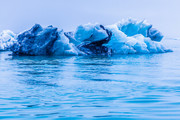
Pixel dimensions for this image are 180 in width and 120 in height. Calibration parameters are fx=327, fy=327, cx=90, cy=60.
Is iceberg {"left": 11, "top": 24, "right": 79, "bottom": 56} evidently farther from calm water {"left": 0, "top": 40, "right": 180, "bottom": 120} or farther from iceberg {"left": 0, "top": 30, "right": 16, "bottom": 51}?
calm water {"left": 0, "top": 40, "right": 180, "bottom": 120}

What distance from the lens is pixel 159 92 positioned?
6.53 meters

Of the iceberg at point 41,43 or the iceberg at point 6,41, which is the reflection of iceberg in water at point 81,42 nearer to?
the iceberg at point 41,43

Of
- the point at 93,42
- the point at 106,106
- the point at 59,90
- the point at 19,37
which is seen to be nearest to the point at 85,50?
the point at 93,42

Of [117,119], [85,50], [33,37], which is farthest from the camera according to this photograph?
[85,50]

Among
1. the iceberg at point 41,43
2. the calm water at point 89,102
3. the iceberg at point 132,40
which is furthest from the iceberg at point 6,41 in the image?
the calm water at point 89,102

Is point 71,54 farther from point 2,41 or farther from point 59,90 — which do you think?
point 59,90

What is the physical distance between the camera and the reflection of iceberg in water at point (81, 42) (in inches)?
827

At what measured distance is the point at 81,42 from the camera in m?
24.0

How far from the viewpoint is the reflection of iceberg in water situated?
2102cm

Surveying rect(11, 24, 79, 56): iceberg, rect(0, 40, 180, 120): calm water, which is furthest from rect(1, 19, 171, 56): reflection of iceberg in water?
rect(0, 40, 180, 120): calm water

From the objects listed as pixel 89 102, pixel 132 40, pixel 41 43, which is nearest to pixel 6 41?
pixel 41 43

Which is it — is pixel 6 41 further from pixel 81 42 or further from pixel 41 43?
pixel 41 43

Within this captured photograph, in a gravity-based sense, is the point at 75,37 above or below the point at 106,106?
above

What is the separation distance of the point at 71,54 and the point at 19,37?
11.7 feet
